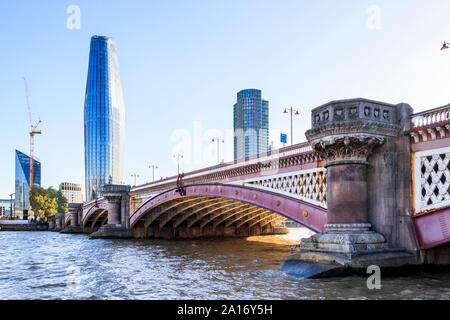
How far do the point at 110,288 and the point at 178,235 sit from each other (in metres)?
38.1

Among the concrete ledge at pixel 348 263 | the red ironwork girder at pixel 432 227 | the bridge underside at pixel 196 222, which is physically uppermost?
the red ironwork girder at pixel 432 227

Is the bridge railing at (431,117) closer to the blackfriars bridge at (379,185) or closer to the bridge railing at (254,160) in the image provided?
the blackfriars bridge at (379,185)

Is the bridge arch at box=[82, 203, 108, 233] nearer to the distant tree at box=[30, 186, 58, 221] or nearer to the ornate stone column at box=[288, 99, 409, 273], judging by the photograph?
the distant tree at box=[30, 186, 58, 221]

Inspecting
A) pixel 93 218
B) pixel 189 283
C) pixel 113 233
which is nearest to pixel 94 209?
pixel 93 218

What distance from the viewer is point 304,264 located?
1822 cm

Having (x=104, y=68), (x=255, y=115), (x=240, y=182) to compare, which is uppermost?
(x=104, y=68)

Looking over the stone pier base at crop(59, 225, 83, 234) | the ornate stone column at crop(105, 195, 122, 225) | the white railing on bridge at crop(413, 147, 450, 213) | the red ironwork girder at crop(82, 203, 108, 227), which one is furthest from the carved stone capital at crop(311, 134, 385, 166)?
the stone pier base at crop(59, 225, 83, 234)

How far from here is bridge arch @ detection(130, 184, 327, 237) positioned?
125 feet

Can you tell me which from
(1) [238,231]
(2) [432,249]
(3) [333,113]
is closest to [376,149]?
(3) [333,113]

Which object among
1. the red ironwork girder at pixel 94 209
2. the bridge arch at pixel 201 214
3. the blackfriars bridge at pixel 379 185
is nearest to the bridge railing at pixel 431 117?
the blackfriars bridge at pixel 379 185

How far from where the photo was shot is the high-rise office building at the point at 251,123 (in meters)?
128

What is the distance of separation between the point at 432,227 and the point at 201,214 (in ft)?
123

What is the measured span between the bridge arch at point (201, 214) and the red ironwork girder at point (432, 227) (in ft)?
46.8
